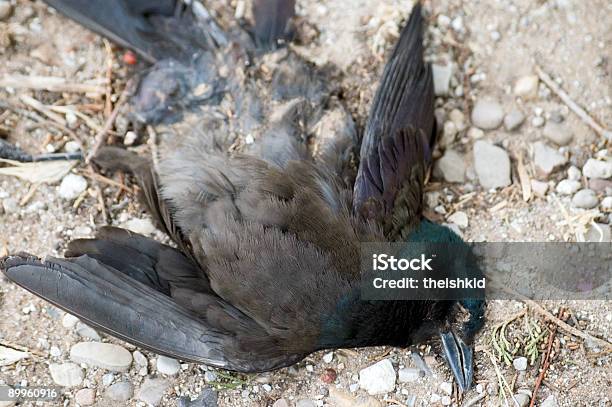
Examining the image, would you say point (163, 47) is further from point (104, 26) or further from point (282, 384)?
point (282, 384)

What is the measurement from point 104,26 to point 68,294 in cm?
151

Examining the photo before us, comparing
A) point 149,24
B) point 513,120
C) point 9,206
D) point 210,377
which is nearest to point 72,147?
point 9,206

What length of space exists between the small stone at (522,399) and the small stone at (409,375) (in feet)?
1.35

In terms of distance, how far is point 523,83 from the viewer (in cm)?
462

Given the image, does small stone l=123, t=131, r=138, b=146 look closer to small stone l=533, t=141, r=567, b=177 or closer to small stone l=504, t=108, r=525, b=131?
small stone l=504, t=108, r=525, b=131

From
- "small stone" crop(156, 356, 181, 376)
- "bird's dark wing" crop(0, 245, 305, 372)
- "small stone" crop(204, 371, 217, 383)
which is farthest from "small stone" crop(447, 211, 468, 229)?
"small stone" crop(156, 356, 181, 376)

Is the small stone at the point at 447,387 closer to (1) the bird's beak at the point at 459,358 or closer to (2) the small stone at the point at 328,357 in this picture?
(1) the bird's beak at the point at 459,358

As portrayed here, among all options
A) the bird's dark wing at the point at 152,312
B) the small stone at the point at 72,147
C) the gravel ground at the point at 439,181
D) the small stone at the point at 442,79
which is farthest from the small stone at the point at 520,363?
the small stone at the point at 72,147

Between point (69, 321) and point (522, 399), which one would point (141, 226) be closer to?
point (69, 321)

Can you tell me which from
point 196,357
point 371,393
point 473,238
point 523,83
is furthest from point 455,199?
point 196,357

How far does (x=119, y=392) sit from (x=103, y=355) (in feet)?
0.57

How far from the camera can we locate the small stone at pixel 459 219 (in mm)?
4359

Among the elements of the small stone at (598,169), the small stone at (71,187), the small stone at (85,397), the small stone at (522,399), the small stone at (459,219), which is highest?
the small stone at (598,169)

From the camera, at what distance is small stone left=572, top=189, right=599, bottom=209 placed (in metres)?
4.32
